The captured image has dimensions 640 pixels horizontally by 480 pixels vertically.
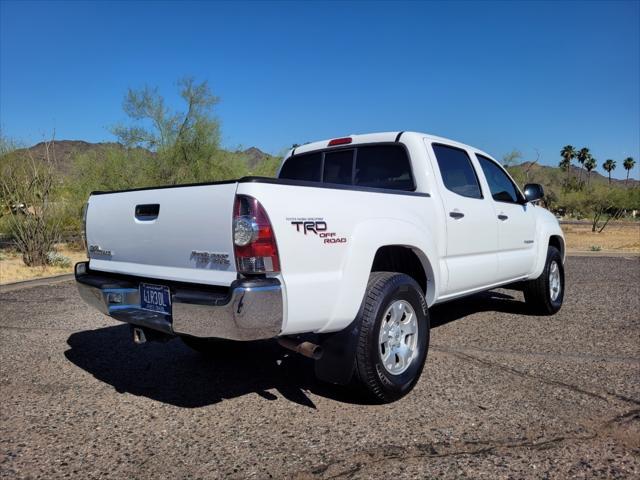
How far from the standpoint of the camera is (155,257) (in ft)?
11.7

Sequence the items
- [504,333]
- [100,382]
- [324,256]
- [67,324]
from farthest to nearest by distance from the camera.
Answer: [67,324] < [504,333] < [100,382] < [324,256]

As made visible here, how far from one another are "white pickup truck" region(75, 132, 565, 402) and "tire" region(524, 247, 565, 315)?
1764 mm

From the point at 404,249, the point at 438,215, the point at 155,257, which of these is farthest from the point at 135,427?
the point at 438,215

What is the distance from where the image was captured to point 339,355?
3438mm

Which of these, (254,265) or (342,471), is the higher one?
(254,265)

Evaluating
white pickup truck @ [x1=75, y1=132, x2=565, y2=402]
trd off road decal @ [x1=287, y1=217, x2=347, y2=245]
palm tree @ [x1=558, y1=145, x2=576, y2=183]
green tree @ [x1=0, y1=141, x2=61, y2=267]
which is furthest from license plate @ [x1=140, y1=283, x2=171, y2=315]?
palm tree @ [x1=558, y1=145, x2=576, y2=183]

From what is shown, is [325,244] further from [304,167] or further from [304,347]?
[304,167]

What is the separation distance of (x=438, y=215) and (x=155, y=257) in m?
2.28

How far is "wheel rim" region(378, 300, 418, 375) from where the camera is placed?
3758 millimetres

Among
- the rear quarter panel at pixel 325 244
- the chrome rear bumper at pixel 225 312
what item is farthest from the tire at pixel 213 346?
the rear quarter panel at pixel 325 244

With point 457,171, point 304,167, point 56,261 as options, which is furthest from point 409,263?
point 56,261

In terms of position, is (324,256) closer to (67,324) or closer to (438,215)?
(438,215)

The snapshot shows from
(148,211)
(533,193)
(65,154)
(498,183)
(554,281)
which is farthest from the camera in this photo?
(65,154)

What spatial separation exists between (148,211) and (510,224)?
386cm
